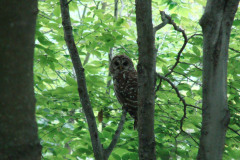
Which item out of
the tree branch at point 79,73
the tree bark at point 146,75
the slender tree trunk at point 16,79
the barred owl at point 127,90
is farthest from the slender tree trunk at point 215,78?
the barred owl at point 127,90

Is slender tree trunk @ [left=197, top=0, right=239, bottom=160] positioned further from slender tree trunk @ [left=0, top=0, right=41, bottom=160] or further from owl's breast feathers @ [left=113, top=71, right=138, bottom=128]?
owl's breast feathers @ [left=113, top=71, right=138, bottom=128]

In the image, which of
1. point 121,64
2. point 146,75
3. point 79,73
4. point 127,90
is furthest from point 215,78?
point 121,64

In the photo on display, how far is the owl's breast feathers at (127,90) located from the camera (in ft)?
12.6

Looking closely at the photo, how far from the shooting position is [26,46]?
0.99 metres

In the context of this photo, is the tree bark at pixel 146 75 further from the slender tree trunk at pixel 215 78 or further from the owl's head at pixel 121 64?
the owl's head at pixel 121 64

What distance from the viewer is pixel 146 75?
181cm

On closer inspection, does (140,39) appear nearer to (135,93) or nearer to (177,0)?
(135,93)

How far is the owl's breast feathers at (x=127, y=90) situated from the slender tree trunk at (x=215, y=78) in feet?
7.16

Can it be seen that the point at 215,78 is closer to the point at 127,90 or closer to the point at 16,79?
the point at 16,79

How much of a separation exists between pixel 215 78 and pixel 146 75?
17.9 inches

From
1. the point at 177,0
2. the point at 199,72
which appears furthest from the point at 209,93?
the point at 177,0

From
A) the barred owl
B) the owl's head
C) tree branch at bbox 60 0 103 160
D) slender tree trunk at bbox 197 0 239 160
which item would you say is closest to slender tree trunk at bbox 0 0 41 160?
slender tree trunk at bbox 197 0 239 160

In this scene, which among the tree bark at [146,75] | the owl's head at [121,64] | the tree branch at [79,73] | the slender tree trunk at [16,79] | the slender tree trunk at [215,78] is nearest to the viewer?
the slender tree trunk at [16,79]

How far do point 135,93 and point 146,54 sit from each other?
2181 mm
